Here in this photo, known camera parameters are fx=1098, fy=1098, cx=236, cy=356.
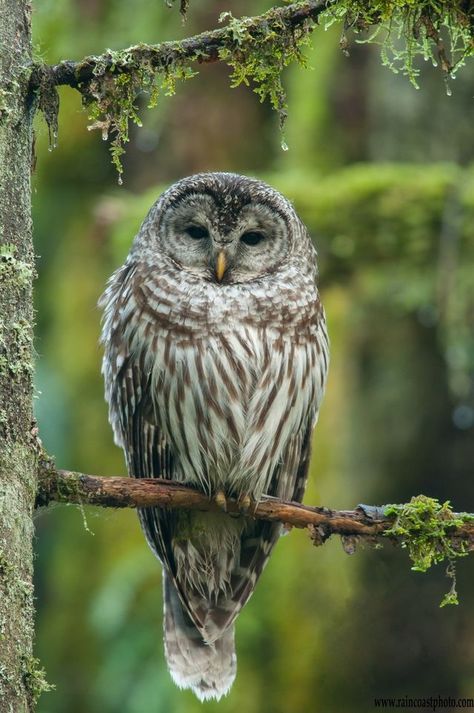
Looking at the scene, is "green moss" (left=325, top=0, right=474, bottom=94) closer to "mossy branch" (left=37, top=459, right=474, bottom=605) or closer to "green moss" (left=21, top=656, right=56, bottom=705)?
"mossy branch" (left=37, top=459, right=474, bottom=605)

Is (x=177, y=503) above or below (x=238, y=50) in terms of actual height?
below

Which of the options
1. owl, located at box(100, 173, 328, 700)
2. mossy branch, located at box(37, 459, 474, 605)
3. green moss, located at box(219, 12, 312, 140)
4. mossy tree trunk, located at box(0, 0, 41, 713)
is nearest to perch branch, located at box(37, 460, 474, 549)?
mossy branch, located at box(37, 459, 474, 605)

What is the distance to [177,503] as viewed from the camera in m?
3.79

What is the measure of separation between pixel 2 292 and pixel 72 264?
6.60 metres

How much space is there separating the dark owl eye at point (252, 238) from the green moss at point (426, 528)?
155cm

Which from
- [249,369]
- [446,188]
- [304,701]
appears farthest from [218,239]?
[304,701]

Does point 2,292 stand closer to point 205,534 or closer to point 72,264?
point 205,534

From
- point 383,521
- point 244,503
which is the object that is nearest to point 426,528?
point 383,521

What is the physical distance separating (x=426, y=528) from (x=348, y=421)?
12.4 feet

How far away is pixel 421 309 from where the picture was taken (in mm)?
7062

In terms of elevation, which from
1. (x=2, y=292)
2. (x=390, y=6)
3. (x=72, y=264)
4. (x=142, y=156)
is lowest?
(x=2, y=292)

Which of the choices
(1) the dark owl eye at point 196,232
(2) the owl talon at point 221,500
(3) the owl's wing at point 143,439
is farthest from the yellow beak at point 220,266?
(2) the owl talon at point 221,500

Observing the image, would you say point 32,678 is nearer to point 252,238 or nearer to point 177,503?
point 177,503

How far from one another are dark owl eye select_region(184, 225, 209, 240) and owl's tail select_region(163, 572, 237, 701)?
5.01ft
